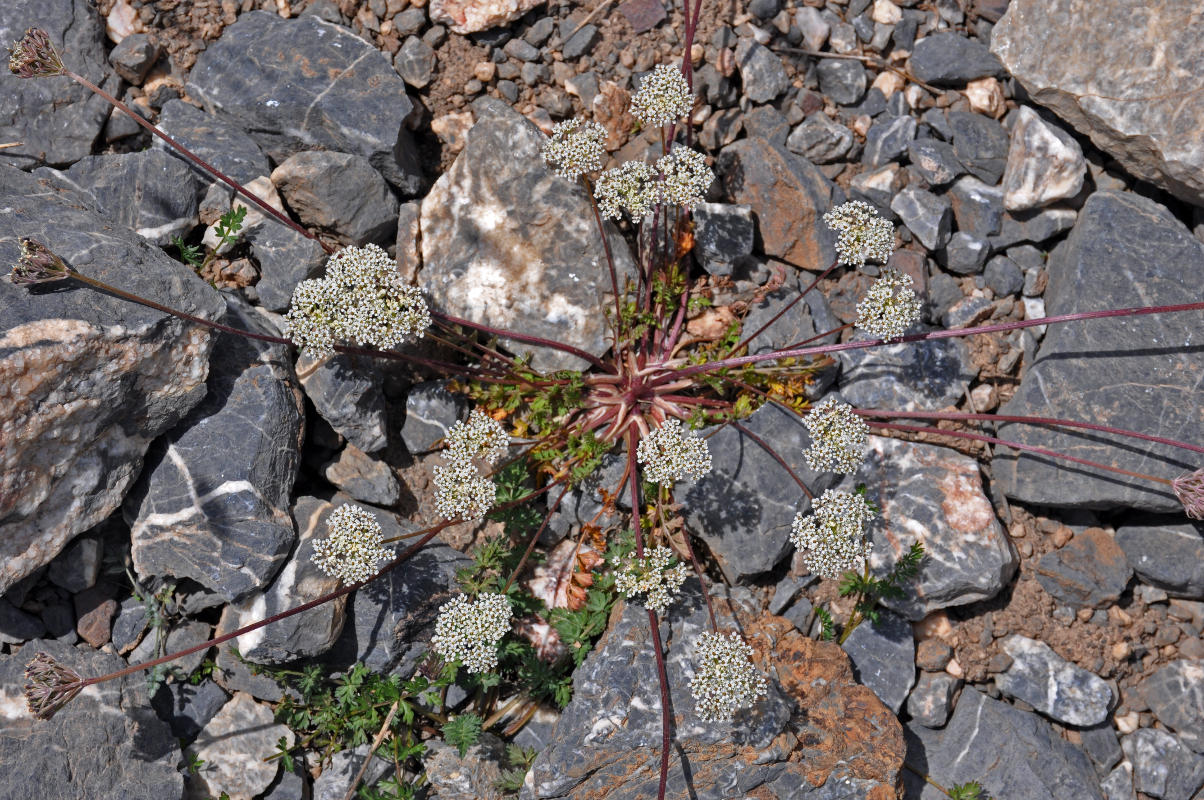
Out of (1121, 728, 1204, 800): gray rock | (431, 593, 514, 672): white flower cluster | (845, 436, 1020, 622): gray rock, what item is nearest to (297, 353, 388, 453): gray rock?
(431, 593, 514, 672): white flower cluster

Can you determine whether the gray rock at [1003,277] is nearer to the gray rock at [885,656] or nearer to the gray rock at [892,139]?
the gray rock at [892,139]

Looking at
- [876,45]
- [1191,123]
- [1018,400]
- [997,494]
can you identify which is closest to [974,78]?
[876,45]

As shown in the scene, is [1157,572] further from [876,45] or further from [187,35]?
[187,35]

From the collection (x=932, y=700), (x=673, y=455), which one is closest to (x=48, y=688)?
(x=673, y=455)

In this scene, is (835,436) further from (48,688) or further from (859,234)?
(48,688)

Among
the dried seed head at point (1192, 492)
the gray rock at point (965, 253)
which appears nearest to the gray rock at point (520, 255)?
the gray rock at point (965, 253)

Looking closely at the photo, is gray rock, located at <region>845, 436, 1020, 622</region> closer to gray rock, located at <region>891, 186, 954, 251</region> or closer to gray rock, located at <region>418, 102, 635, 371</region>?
gray rock, located at <region>891, 186, 954, 251</region>
